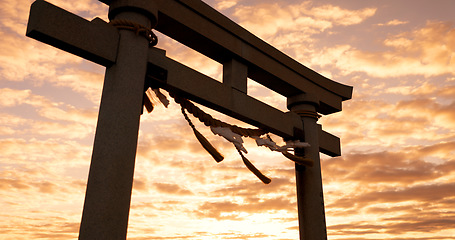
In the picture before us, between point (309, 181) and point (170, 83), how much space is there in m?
2.70

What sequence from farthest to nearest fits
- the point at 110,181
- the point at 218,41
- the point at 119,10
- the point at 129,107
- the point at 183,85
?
the point at 218,41 < the point at 183,85 < the point at 119,10 < the point at 129,107 < the point at 110,181

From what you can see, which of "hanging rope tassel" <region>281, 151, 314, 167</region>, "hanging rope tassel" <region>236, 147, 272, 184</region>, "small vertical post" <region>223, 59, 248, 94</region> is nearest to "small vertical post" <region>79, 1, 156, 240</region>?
"small vertical post" <region>223, 59, 248, 94</region>

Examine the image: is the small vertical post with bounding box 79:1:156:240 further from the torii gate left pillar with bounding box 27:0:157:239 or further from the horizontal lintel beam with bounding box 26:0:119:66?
the horizontal lintel beam with bounding box 26:0:119:66

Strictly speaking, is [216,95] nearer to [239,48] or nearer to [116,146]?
[239,48]

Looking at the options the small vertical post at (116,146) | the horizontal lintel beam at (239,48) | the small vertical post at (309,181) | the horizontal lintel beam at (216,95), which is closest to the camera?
the small vertical post at (116,146)

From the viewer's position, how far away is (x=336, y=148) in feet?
20.8

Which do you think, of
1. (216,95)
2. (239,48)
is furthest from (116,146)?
(239,48)

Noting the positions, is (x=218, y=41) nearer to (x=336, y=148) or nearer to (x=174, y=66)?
(x=174, y=66)

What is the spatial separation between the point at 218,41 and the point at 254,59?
70 cm

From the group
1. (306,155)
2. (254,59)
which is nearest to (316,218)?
(306,155)

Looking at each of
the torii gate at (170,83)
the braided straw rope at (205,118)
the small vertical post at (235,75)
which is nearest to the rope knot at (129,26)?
the torii gate at (170,83)

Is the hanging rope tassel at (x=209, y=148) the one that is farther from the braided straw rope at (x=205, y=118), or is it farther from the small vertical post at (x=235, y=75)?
the small vertical post at (x=235, y=75)

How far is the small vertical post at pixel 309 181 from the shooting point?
5.30 metres

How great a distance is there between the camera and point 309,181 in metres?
5.50
